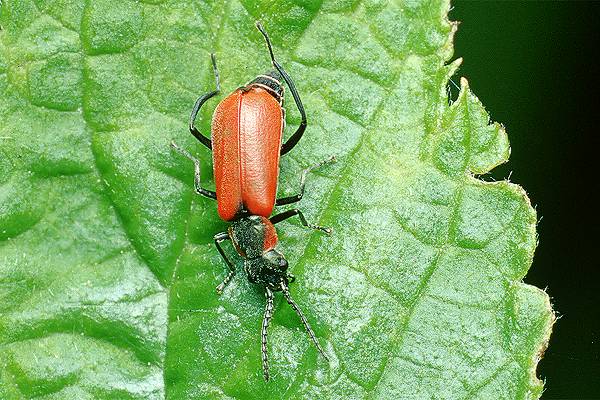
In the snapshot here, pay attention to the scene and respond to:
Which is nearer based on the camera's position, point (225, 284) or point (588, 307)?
point (225, 284)

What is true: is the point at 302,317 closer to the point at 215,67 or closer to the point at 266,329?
the point at 266,329

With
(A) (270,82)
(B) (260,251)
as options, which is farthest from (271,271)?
(A) (270,82)

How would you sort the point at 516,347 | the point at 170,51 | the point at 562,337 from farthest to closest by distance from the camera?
1. the point at 562,337
2. the point at 170,51
3. the point at 516,347

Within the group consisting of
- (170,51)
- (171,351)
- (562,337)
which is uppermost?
(170,51)

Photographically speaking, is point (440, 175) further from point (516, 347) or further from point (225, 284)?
point (225, 284)

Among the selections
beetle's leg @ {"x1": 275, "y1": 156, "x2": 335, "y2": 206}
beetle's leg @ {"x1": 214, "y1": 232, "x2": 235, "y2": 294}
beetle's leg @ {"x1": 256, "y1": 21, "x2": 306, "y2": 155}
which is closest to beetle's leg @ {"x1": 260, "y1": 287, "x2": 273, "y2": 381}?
beetle's leg @ {"x1": 214, "y1": 232, "x2": 235, "y2": 294}

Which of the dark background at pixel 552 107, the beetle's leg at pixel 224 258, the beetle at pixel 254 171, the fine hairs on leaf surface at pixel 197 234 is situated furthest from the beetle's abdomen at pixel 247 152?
the dark background at pixel 552 107

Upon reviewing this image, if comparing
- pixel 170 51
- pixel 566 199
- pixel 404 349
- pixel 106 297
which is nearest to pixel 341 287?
pixel 404 349

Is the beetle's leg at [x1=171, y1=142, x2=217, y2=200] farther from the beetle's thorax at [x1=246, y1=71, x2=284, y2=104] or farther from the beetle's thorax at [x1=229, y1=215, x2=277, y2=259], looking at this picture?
the beetle's thorax at [x1=246, y1=71, x2=284, y2=104]
